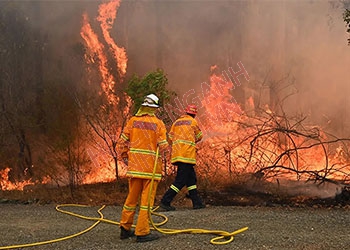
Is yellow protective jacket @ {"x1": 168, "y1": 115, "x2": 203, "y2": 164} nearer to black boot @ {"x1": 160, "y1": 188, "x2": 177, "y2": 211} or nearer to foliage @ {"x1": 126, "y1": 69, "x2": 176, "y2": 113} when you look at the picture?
black boot @ {"x1": 160, "y1": 188, "x2": 177, "y2": 211}

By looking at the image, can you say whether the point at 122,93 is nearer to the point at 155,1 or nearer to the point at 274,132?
the point at 274,132

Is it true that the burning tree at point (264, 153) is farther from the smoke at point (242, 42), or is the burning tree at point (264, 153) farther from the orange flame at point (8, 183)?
the orange flame at point (8, 183)

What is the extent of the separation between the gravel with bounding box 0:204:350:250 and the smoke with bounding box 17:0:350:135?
5.31m

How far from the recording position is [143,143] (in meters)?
4.71

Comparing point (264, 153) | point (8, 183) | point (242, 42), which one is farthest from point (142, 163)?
point (242, 42)

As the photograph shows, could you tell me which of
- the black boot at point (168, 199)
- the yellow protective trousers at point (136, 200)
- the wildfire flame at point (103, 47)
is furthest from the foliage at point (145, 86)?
the yellow protective trousers at point (136, 200)

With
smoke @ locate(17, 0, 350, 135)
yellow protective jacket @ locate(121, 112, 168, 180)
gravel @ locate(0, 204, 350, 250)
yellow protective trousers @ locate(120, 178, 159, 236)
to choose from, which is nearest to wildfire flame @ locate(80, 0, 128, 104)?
smoke @ locate(17, 0, 350, 135)

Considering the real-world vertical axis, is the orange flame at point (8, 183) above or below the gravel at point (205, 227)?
above

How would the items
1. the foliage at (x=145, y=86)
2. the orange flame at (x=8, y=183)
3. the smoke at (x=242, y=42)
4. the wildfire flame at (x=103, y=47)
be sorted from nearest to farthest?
the foliage at (x=145, y=86)
the orange flame at (x=8, y=183)
the wildfire flame at (x=103, y=47)
the smoke at (x=242, y=42)

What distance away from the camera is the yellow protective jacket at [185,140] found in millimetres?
6500

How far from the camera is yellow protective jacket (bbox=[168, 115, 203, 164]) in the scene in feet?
21.3

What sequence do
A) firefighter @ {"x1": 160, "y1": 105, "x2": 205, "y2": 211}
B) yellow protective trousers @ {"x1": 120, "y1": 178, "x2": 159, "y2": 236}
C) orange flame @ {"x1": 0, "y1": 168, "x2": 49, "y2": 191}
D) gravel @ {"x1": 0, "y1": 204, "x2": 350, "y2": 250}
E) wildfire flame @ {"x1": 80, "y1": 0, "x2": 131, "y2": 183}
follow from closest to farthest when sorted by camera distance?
gravel @ {"x1": 0, "y1": 204, "x2": 350, "y2": 250}, yellow protective trousers @ {"x1": 120, "y1": 178, "x2": 159, "y2": 236}, firefighter @ {"x1": 160, "y1": 105, "x2": 205, "y2": 211}, wildfire flame @ {"x1": 80, "y1": 0, "x2": 131, "y2": 183}, orange flame @ {"x1": 0, "y1": 168, "x2": 49, "y2": 191}

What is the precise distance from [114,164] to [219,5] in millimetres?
6520

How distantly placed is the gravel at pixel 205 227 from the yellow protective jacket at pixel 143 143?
850mm
